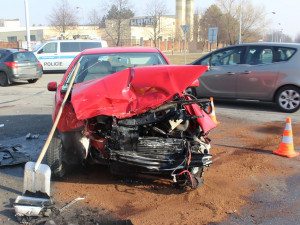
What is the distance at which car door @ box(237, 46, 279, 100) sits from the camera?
8.76 metres

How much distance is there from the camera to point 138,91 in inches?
155

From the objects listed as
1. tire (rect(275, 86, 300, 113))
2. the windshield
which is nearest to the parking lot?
the windshield

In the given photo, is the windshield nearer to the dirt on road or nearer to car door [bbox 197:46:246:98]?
the dirt on road

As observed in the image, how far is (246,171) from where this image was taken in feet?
15.8

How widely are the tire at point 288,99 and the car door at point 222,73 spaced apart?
1.25 metres

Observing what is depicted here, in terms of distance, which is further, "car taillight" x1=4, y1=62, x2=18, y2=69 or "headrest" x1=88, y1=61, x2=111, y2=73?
"car taillight" x1=4, y1=62, x2=18, y2=69

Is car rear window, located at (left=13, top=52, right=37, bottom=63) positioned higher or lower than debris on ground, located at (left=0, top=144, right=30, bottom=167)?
higher

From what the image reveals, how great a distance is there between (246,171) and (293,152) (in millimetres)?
1203

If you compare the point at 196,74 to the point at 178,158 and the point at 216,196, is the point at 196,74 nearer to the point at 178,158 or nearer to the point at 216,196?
the point at 178,158

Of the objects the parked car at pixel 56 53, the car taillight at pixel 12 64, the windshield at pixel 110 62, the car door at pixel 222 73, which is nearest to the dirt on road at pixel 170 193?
the windshield at pixel 110 62

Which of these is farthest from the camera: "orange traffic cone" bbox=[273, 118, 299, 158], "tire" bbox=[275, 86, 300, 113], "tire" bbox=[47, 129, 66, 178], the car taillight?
the car taillight

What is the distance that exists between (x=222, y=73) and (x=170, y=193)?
6.06 m

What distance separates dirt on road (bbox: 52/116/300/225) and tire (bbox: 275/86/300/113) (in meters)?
3.44

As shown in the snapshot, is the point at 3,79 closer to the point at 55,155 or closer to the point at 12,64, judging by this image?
the point at 12,64
